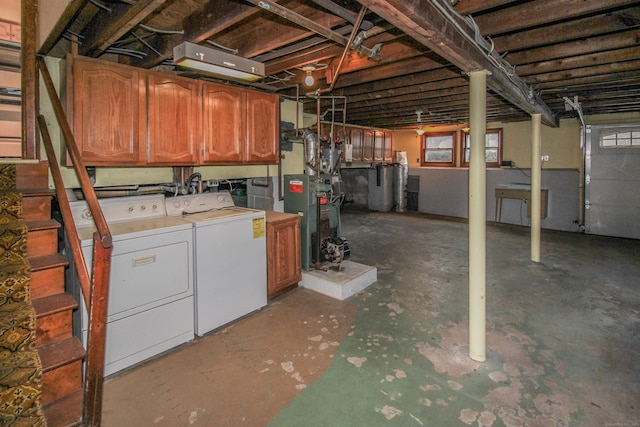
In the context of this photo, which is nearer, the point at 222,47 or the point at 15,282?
the point at 15,282

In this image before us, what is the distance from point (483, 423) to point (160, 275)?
7.66 ft

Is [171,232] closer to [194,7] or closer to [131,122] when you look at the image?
[131,122]

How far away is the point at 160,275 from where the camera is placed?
8.79 ft

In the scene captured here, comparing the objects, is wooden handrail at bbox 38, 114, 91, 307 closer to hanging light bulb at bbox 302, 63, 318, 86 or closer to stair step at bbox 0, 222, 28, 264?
stair step at bbox 0, 222, 28, 264

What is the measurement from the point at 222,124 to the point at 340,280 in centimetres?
204

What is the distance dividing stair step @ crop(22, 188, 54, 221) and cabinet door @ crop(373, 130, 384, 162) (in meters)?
6.95

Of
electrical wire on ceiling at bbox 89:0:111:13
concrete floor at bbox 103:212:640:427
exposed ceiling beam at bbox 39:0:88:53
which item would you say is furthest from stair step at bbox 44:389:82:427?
electrical wire on ceiling at bbox 89:0:111:13

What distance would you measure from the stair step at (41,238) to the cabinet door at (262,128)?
1919 mm

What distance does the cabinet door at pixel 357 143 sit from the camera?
25.6 ft

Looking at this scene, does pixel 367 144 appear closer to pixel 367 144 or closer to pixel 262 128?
pixel 367 144

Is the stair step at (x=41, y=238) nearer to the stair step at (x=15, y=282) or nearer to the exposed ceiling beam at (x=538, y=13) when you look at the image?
the stair step at (x=15, y=282)

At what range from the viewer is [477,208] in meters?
2.52

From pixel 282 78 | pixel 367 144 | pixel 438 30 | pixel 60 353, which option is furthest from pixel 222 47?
pixel 367 144

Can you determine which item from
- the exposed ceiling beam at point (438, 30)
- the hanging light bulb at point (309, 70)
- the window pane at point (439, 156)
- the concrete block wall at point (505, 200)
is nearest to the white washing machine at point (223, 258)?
the hanging light bulb at point (309, 70)
